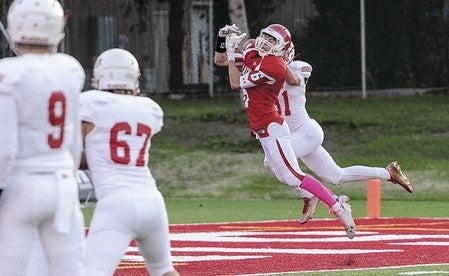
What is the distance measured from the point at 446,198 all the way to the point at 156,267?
1277cm

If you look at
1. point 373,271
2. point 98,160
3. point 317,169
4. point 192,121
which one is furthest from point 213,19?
point 98,160

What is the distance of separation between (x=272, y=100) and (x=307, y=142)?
2.28 feet

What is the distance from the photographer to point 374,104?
82.7ft

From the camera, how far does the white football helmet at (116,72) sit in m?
7.33

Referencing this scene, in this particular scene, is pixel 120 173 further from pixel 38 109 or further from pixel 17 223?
pixel 17 223

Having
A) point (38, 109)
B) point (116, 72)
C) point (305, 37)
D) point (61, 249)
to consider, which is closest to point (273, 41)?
point (116, 72)

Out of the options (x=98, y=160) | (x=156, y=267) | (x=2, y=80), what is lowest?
(x=156, y=267)

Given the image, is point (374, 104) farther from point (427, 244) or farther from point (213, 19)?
point (427, 244)

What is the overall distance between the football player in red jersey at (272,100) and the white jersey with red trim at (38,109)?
18.1ft

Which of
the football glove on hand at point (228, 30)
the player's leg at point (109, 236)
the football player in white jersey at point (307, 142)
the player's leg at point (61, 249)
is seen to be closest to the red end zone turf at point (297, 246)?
the football player in white jersey at point (307, 142)

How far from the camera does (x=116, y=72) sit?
24.1ft

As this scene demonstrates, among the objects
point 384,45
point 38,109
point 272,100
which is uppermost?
point 38,109

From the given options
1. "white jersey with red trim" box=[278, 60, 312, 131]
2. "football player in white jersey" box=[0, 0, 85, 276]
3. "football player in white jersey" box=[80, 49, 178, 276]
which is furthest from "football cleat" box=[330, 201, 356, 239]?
"football player in white jersey" box=[0, 0, 85, 276]

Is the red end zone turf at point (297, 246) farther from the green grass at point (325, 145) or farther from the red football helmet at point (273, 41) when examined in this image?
the green grass at point (325, 145)
